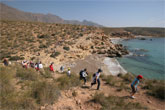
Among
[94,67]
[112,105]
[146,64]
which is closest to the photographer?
[112,105]

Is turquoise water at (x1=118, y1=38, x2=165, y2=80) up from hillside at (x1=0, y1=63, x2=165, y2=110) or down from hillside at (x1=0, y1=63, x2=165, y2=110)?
down

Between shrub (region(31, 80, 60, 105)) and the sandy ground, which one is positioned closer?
shrub (region(31, 80, 60, 105))

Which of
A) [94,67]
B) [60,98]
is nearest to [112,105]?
[60,98]

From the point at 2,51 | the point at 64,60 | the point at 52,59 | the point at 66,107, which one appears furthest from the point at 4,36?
the point at 66,107

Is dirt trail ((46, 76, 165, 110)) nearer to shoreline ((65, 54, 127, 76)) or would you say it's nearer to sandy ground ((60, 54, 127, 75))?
shoreline ((65, 54, 127, 76))

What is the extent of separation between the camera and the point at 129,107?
400 centimetres

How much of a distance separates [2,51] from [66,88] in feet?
47.4

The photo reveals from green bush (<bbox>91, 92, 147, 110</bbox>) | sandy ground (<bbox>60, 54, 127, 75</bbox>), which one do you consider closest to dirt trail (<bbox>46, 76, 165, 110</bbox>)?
green bush (<bbox>91, 92, 147, 110</bbox>)

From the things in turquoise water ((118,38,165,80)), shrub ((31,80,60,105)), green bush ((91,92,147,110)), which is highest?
shrub ((31,80,60,105))

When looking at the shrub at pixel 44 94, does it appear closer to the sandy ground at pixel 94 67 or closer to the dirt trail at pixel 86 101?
the dirt trail at pixel 86 101

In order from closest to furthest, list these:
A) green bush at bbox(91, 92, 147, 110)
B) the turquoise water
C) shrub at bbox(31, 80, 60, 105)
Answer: shrub at bbox(31, 80, 60, 105) < green bush at bbox(91, 92, 147, 110) < the turquoise water

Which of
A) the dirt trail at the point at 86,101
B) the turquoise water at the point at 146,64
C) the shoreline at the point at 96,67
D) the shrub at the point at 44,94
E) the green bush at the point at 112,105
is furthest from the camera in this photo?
the turquoise water at the point at 146,64

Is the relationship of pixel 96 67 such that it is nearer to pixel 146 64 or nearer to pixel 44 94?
pixel 146 64

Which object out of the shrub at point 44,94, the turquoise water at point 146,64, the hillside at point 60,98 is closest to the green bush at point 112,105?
the hillside at point 60,98
